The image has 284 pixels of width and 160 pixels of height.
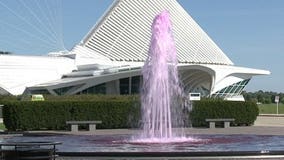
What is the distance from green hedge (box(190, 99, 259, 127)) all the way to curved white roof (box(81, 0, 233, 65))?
52790mm

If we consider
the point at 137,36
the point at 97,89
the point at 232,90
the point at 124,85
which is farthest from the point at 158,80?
the point at 137,36

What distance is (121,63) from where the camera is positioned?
8050 centimetres

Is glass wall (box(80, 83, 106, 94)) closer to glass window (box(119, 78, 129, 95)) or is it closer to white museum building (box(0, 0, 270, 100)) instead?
white museum building (box(0, 0, 270, 100))

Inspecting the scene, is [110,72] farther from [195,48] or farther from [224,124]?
[224,124]

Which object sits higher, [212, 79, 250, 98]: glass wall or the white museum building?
the white museum building

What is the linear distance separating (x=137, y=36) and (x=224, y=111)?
55409 millimetres

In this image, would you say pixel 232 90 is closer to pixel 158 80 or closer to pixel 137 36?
pixel 137 36

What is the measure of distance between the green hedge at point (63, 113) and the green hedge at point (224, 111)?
2.98m

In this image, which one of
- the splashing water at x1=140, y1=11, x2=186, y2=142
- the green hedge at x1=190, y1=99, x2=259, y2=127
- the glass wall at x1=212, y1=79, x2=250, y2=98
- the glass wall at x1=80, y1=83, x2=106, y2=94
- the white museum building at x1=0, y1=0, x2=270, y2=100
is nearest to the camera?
the splashing water at x1=140, y1=11, x2=186, y2=142

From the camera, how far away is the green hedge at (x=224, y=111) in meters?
28.2

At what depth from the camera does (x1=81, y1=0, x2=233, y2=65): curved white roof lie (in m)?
82.2

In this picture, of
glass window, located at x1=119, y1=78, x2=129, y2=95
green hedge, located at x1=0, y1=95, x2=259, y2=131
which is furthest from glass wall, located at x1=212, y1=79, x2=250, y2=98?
green hedge, located at x1=0, y1=95, x2=259, y2=131

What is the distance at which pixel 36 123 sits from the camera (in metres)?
25.8

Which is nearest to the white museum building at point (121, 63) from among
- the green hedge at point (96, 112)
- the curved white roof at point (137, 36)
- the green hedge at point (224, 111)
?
the curved white roof at point (137, 36)
